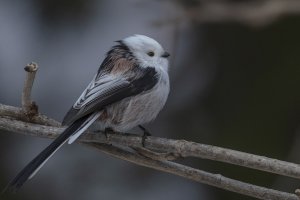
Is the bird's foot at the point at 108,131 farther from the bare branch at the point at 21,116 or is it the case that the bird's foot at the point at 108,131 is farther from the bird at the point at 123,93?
the bare branch at the point at 21,116

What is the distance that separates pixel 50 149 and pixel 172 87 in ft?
7.94

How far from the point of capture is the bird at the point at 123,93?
2.88m

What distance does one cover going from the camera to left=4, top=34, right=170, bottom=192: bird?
9.46 ft

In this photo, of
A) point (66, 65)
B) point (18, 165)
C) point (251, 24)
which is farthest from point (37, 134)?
point (66, 65)

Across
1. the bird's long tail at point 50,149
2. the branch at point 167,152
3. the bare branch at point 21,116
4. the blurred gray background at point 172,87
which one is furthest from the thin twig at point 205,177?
the blurred gray background at point 172,87

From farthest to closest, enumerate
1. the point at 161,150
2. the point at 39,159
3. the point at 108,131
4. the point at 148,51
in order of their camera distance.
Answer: the point at 148,51
the point at 108,131
the point at 161,150
the point at 39,159

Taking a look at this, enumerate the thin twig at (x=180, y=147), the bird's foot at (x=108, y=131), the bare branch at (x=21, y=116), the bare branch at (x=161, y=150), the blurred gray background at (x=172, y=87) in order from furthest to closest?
the blurred gray background at (x=172, y=87)
the bird's foot at (x=108, y=131)
the bare branch at (x=21, y=116)
the bare branch at (x=161, y=150)
the thin twig at (x=180, y=147)

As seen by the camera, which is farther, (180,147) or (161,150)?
(161,150)

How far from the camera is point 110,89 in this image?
3076mm

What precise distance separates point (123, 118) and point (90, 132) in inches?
7.8

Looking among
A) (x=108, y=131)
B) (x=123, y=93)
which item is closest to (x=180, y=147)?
(x=108, y=131)

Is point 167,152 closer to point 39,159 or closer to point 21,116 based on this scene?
point 39,159

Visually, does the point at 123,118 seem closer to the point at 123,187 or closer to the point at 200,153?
the point at 200,153

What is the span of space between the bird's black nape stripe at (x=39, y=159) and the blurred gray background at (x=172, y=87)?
5.47 ft
